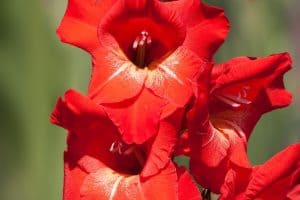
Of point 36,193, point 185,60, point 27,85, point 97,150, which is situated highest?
point 185,60

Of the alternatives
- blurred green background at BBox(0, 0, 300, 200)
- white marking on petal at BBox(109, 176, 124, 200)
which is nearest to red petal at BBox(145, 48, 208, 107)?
white marking on petal at BBox(109, 176, 124, 200)

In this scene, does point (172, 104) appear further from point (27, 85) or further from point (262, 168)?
point (27, 85)

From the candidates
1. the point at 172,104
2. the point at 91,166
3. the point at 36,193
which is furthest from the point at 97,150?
the point at 36,193

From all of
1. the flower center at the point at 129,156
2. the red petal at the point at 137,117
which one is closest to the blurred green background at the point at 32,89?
the flower center at the point at 129,156

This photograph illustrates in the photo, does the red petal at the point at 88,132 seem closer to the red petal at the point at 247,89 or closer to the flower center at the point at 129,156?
the flower center at the point at 129,156

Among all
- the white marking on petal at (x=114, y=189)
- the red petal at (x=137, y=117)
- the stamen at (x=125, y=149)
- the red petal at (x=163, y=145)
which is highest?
the red petal at (x=137, y=117)

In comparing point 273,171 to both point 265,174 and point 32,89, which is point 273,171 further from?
point 32,89

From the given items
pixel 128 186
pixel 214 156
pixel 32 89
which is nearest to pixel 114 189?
pixel 128 186

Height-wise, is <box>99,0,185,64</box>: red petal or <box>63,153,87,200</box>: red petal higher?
<box>99,0,185,64</box>: red petal

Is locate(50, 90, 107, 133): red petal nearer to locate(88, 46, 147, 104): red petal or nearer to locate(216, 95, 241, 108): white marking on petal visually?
locate(88, 46, 147, 104): red petal
